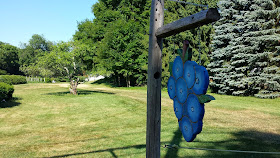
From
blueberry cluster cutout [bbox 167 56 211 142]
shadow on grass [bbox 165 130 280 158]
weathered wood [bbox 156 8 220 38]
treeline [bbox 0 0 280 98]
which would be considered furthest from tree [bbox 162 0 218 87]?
blueberry cluster cutout [bbox 167 56 211 142]

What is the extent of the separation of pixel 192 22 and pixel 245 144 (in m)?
6.54

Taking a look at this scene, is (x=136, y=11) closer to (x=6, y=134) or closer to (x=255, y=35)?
(x=255, y=35)

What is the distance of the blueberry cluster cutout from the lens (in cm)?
294

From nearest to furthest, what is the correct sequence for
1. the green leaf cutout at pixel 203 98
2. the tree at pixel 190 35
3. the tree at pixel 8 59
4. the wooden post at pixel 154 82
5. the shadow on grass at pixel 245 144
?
the green leaf cutout at pixel 203 98, the wooden post at pixel 154 82, the shadow on grass at pixel 245 144, the tree at pixel 190 35, the tree at pixel 8 59

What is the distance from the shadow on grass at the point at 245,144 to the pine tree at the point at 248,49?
43.4ft

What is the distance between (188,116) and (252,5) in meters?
22.9

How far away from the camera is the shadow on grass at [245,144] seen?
22.9ft

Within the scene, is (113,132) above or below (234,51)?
below

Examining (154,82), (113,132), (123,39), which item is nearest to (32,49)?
(123,39)

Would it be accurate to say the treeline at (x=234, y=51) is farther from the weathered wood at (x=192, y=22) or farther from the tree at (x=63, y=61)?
the weathered wood at (x=192, y=22)

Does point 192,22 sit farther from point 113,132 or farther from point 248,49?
point 248,49

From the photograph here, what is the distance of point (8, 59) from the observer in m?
68.9

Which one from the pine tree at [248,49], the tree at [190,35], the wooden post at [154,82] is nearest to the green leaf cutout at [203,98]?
the wooden post at [154,82]

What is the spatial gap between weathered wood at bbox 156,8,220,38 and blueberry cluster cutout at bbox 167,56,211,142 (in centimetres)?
46
